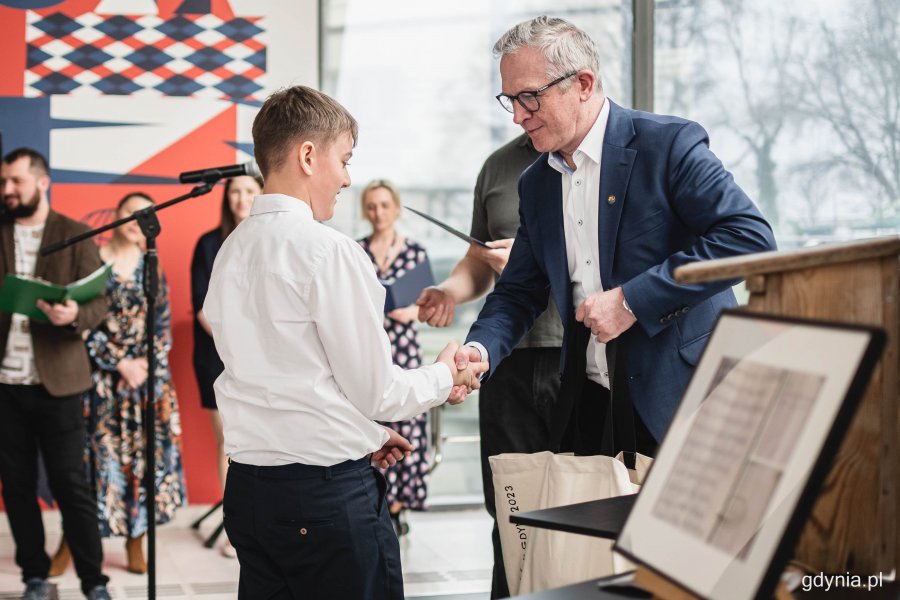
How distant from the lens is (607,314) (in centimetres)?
189

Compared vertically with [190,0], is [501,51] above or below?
below

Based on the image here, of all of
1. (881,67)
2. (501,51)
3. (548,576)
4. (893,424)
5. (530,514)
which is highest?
(881,67)

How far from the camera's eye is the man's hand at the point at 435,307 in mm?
2523

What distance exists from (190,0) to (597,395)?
381 centimetres

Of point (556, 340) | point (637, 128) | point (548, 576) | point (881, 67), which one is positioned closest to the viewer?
point (548, 576)

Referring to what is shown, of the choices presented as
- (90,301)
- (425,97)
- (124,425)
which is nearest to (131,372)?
(124,425)

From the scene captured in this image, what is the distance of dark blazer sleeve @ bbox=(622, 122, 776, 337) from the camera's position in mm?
1874

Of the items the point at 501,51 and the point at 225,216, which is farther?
the point at 225,216

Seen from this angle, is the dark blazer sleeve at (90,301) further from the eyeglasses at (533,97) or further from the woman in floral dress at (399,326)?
the eyeglasses at (533,97)

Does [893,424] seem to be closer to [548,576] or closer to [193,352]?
[548,576]

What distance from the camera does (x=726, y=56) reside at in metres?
4.65

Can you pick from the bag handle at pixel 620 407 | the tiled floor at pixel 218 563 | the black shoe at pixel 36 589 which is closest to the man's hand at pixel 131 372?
the tiled floor at pixel 218 563

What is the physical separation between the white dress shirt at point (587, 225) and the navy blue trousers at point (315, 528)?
555 mm

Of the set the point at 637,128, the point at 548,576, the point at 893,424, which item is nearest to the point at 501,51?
the point at 637,128
